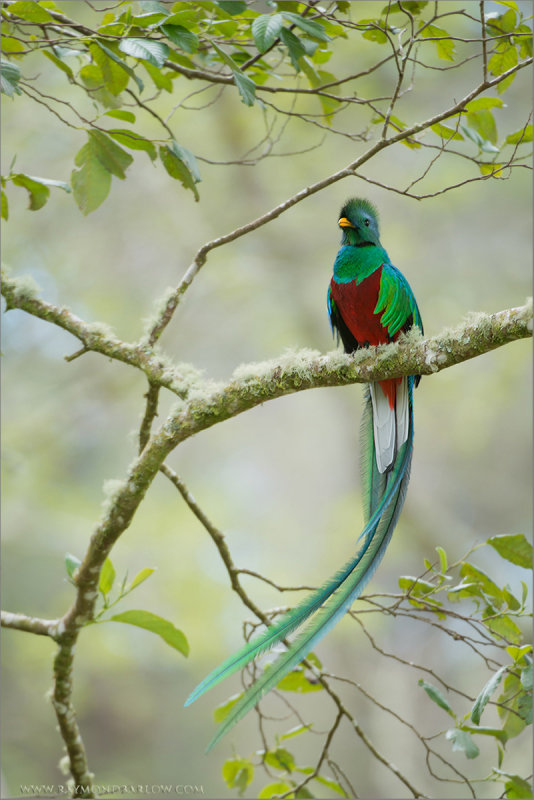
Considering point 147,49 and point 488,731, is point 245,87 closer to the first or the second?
point 147,49

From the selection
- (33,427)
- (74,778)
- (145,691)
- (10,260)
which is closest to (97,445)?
(33,427)

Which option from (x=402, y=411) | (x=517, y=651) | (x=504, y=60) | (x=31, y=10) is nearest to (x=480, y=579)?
(x=517, y=651)

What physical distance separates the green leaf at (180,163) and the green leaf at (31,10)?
1.01ft

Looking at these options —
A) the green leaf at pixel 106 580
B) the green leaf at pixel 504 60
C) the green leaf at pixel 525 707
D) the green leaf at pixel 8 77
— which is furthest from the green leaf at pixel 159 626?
the green leaf at pixel 504 60

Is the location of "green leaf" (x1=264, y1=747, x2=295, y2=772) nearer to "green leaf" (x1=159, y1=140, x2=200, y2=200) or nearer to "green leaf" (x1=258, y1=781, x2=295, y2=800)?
"green leaf" (x1=258, y1=781, x2=295, y2=800)

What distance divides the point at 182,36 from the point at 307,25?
0.76ft

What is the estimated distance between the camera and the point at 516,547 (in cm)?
145

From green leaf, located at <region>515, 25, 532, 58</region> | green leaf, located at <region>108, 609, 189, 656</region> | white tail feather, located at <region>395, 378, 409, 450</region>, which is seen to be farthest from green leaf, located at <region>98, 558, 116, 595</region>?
green leaf, located at <region>515, 25, 532, 58</region>

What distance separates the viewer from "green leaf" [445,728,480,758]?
1.36 metres

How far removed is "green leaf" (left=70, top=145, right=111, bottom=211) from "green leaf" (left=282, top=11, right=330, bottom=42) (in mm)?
486

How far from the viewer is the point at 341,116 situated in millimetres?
4488

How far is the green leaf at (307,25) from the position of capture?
127cm

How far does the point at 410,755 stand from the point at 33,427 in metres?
3.54

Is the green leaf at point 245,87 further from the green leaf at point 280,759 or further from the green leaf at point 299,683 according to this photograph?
the green leaf at point 280,759
